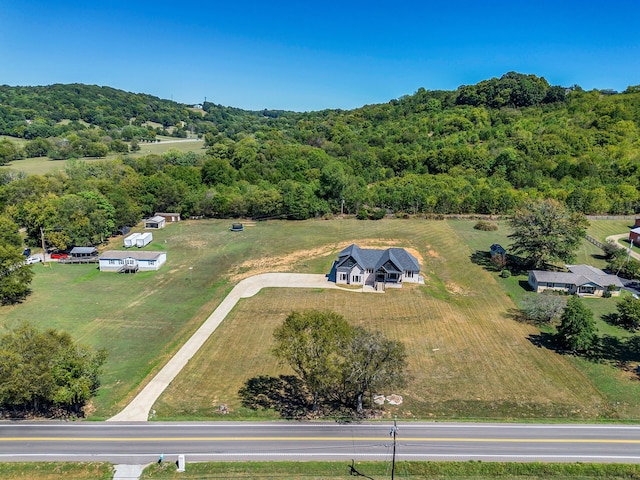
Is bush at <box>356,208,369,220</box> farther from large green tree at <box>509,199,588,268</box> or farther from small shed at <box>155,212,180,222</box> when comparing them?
small shed at <box>155,212,180,222</box>

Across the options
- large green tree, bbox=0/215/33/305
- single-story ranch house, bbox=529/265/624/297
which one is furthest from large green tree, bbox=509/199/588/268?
large green tree, bbox=0/215/33/305

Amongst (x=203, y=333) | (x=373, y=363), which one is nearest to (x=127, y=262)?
(x=203, y=333)

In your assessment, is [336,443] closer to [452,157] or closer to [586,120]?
[452,157]

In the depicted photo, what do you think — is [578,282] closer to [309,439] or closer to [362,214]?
[309,439]

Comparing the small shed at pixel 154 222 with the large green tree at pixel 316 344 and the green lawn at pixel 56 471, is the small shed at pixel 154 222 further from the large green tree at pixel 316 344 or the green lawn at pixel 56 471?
the large green tree at pixel 316 344

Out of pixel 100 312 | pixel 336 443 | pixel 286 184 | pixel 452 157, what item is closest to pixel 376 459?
pixel 336 443
